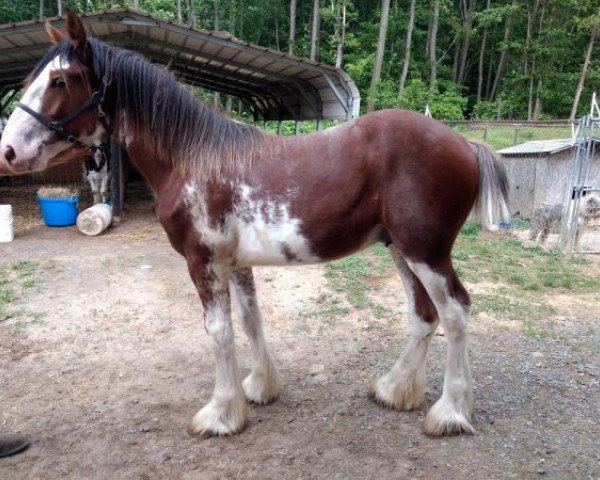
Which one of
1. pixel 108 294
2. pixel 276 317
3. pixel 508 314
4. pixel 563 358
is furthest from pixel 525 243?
pixel 108 294

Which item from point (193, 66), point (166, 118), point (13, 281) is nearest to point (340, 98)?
point (193, 66)

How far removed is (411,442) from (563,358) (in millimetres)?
1878

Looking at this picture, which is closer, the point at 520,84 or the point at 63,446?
the point at 63,446

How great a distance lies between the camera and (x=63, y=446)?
8.37 ft

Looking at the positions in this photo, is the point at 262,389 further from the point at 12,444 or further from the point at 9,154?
the point at 9,154

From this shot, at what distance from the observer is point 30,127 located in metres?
2.26

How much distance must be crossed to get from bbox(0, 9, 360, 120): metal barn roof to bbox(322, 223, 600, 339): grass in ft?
10.8

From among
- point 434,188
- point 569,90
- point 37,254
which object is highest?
point 569,90

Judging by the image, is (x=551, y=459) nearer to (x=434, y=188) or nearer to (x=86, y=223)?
(x=434, y=188)

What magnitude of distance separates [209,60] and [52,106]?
24.1 ft

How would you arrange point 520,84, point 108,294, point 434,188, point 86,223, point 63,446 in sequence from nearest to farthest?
1. point 434,188
2. point 63,446
3. point 108,294
4. point 86,223
5. point 520,84

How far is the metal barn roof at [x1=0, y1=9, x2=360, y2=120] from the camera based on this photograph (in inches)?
265

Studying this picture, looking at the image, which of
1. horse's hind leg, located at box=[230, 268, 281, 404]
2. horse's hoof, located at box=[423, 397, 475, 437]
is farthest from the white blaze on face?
horse's hoof, located at box=[423, 397, 475, 437]

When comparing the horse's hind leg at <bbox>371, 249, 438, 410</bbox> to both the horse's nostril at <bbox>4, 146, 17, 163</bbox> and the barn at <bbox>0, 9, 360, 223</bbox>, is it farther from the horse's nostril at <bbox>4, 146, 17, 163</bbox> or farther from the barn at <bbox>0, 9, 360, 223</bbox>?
the barn at <bbox>0, 9, 360, 223</bbox>
